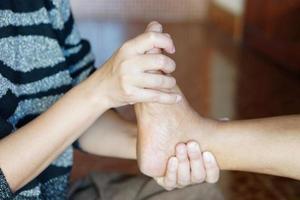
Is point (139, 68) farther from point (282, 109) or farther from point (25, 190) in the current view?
point (282, 109)

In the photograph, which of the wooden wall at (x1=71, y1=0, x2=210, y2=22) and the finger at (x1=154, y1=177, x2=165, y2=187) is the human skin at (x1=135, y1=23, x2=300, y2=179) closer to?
the finger at (x1=154, y1=177, x2=165, y2=187)

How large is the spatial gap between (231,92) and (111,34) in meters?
1.10

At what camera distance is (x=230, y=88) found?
2422 millimetres

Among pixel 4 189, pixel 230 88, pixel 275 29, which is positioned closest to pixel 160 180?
pixel 4 189

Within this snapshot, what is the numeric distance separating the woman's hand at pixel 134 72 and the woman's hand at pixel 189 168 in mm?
145

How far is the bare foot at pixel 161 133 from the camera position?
0.83 metres

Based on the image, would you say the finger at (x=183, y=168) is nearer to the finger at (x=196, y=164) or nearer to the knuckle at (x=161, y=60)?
the finger at (x=196, y=164)

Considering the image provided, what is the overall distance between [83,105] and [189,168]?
204 millimetres

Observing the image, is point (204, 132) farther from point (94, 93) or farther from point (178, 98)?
point (94, 93)

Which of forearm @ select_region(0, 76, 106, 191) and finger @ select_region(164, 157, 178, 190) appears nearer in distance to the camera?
forearm @ select_region(0, 76, 106, 191)

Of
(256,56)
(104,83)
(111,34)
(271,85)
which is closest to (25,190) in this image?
(104,83)

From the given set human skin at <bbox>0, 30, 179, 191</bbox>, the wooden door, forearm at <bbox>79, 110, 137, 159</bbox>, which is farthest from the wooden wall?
human skin at <bbox>0, 30, 179, 191</bbox>

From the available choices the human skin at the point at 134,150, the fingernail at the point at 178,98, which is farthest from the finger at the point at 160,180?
the fingernail at the point at 178,98

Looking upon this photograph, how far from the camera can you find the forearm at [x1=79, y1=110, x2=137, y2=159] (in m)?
0.89
